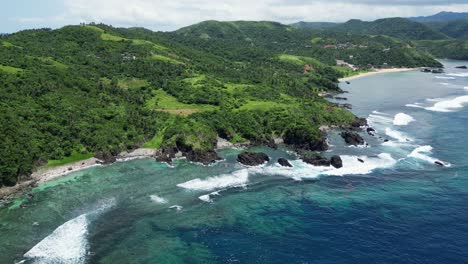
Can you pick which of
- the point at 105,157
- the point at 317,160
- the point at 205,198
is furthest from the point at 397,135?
the point at 105,157

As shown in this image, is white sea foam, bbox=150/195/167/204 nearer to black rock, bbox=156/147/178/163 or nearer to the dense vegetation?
black rock, bbox=156/147/178/163

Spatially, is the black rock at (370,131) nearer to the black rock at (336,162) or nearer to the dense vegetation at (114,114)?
the dense vegetation at (114,114)

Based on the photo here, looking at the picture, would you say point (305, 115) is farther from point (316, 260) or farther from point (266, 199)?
point (316, 260)

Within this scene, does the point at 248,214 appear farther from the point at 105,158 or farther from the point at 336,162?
the point at 105,158

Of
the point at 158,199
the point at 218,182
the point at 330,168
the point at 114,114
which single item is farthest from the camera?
the point at 114,114

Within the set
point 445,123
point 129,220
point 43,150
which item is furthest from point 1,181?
point 445,123
